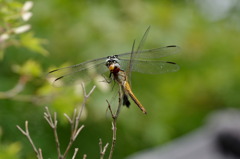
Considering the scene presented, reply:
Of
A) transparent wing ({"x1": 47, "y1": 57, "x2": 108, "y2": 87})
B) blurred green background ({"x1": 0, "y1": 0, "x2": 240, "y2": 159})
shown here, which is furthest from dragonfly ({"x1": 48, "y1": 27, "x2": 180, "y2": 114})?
blurred green background ({"x1": 0, "y1": 0, "x2": 240, "y2": 159})

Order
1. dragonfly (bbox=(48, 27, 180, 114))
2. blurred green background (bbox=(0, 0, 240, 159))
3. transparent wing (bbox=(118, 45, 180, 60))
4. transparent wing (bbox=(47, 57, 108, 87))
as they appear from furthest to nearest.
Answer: blurred green background (bbox=(0, 0, 240, 159)) < transparent wing (bbox=(118, 45, 180, 60)) < transparent wing (bbox=(47, 57, 108, 87)) < dragonfly (bbox=(48, 27, 180, 114))

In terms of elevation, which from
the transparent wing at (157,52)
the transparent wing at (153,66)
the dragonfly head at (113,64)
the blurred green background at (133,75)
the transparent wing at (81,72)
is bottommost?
the dragonfly head at (113,64)

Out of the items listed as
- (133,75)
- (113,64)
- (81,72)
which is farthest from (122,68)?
(133,75)

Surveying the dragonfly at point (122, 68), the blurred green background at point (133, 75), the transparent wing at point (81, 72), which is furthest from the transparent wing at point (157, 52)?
the blurred green background at point (133, 75)

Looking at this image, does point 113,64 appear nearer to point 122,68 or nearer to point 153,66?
point 122,68

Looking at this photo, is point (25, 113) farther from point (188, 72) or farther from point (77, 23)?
point (188, 72)

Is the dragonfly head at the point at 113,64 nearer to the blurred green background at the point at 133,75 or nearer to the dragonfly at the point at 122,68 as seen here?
the dragonfly at the point at 122,68

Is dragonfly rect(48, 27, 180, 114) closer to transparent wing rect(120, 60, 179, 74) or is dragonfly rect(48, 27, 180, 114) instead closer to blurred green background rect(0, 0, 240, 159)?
transparent wing rect(120, 60, 179, 74)

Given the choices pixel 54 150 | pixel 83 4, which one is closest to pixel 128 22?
pixel 83 4

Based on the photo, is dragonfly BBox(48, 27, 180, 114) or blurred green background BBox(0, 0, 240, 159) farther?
blurred green background BBox(0, 0, 240, 159)
